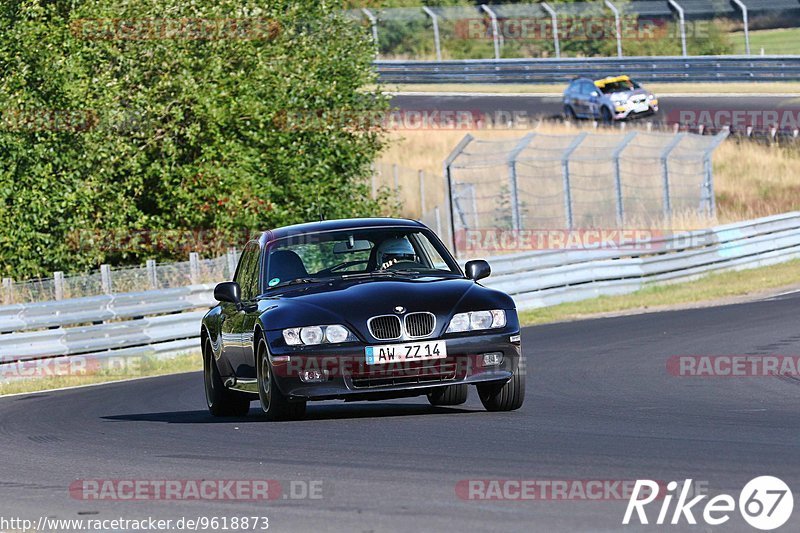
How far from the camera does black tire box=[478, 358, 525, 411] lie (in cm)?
1036

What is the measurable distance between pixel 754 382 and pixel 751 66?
36657 millimetres

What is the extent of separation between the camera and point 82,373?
19672 mm

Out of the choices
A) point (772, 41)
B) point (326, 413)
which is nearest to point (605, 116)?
point (772, 41)

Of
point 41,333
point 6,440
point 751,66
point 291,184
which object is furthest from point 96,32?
point 751,66

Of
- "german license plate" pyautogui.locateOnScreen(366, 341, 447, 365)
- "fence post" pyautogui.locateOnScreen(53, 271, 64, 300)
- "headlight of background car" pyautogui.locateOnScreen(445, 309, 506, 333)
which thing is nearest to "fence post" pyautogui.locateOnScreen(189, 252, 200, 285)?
"fence post" pyautogui.locateOnScreen(53, 271, 64, 300)

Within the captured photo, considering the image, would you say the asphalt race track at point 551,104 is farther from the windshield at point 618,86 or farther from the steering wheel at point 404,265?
the steering wheel at point 404,265

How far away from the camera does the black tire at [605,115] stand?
4603 centimetres

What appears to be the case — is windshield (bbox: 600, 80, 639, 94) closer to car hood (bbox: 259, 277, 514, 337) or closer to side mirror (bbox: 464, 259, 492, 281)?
side mirror (bbox: 464, 259, 492, 281)

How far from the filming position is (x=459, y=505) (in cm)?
653

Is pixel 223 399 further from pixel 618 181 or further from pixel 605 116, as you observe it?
pixel 605 116

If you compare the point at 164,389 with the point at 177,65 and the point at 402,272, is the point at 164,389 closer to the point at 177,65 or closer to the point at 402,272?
the point at 402,272

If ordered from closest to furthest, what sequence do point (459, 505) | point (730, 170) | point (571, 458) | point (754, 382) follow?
1. point (459, 505)
2. point (571, 458)
3. point (754, 382)
4. point (730, 170)

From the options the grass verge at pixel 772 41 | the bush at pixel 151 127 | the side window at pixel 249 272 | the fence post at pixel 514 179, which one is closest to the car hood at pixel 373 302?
the side window at pixel 249 272

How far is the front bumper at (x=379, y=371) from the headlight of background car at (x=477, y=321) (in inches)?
2.8
